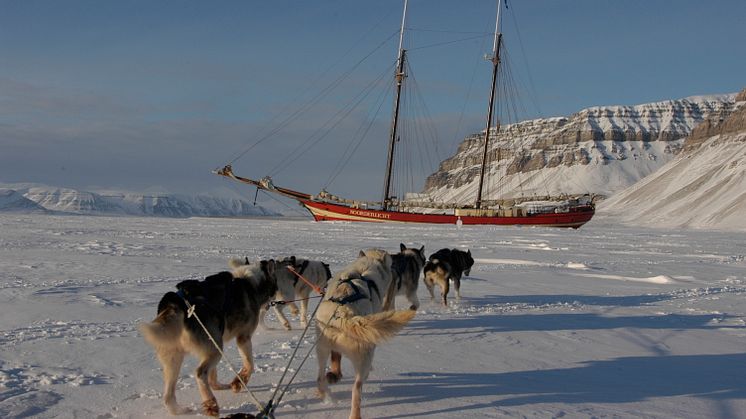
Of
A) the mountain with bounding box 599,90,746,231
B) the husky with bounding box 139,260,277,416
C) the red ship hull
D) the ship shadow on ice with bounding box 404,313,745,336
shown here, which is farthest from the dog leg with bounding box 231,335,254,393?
the mountain with bounding box 599,90,746,231

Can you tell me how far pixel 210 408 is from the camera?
170 inches

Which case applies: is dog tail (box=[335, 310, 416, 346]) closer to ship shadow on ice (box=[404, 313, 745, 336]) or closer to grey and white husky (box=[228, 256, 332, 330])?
grey and white husky (box=[228, 256, 332, 330])

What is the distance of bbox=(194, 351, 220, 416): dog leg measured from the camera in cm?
432

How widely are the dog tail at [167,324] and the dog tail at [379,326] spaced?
53.6 inches

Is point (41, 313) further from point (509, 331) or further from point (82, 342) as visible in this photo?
point (509, 331)

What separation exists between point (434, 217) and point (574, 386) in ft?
167

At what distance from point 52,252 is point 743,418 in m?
17.3

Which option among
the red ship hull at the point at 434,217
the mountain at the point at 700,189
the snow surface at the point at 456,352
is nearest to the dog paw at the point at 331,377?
the snow surface at the point at 456,352

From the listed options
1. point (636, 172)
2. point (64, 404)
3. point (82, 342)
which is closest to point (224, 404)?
point (64, 404)

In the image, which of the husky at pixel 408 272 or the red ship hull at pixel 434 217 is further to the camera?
the red ship hull at pixel 434 217

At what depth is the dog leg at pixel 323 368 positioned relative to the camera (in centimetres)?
462

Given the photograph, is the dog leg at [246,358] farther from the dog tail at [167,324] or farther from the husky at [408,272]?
the husky at [408,272]

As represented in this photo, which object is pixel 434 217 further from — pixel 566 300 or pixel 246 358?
pixel 246 358

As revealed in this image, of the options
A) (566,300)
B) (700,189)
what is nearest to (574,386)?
(566,300)
